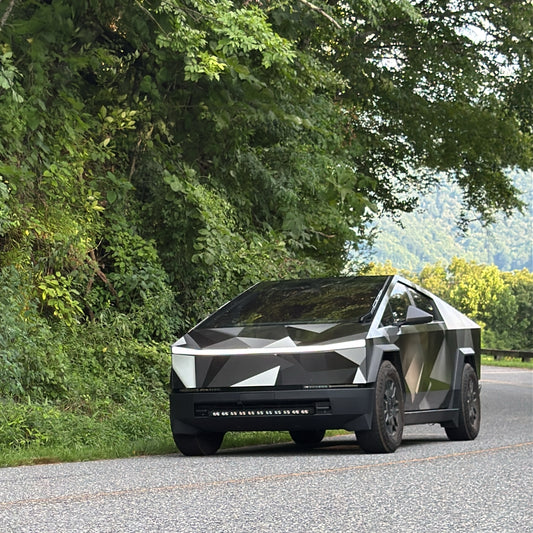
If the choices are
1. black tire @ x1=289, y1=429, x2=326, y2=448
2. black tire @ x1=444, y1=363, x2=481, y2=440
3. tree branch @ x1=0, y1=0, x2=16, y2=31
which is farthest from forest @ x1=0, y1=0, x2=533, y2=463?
black tire @ x1=444, y1=363, x2=481, y2=440

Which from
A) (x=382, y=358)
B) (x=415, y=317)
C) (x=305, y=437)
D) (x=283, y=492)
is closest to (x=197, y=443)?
(x=382, y=358)

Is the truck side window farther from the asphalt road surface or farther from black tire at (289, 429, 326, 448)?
black tire at (289, 429, 326, 448)

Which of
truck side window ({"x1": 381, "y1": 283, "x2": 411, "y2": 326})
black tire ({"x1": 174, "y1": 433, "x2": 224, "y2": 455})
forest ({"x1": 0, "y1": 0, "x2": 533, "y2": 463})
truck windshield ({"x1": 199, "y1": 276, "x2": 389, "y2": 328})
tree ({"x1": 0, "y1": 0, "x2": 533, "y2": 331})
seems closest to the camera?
black tire ({"x1": 174, "y1": 433, "x2": 224, "y2": 455})

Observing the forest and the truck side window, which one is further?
the forest

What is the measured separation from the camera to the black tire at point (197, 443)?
10.3 metres

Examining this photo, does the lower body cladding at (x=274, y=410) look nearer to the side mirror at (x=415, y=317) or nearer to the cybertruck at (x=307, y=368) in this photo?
the cybertruck at (x=307, y=368)

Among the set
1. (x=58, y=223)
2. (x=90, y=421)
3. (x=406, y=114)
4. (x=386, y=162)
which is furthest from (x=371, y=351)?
(x=386, y=162)

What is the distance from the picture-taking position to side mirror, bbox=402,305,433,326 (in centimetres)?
1065

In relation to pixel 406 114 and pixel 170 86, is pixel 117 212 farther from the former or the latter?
pixel 406 114

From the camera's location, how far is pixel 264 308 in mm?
11062

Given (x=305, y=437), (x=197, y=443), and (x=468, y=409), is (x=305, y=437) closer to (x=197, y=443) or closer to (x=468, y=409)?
(x=468, y=409)

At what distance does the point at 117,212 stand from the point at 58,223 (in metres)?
1.73

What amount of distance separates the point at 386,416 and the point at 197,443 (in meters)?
1.66

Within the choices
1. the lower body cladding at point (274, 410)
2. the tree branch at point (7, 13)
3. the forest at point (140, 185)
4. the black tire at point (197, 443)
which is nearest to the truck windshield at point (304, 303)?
the lower body cladding at point (274, 410)
